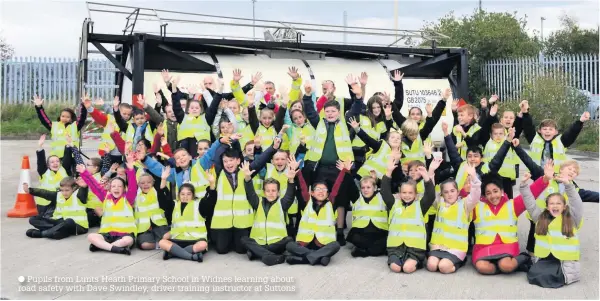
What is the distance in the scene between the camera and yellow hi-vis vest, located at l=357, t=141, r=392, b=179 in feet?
22.5

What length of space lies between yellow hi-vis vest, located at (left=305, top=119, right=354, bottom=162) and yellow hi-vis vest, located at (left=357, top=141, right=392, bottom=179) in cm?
27

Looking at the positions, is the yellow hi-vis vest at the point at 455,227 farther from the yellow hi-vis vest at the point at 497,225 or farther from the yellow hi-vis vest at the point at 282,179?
the yellow hi-vis vest at the point at 282,179

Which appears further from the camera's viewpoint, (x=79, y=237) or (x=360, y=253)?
(x=79, y=237)

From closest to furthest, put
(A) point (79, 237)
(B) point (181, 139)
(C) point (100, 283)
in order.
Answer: (C) point (100, 283), (A) point (79, 237), (B) point (181, 139)

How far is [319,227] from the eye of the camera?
19.7 feet

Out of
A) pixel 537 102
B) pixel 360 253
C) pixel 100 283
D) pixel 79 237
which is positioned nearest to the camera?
pixel 100 283

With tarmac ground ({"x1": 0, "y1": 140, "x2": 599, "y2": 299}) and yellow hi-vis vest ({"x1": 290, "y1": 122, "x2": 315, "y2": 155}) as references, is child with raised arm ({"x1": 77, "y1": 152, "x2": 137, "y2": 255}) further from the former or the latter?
yellow hi-vis vest ({"x1": 290, "y1": 122, "x2": 315, "y2": 155})

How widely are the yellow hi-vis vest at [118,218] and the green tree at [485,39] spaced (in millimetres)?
14151

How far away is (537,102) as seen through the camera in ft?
54.9

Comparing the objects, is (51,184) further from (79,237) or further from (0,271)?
(0,271)

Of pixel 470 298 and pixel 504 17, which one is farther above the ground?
pixel 504 17

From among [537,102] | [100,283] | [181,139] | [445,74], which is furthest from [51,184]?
[537,102]

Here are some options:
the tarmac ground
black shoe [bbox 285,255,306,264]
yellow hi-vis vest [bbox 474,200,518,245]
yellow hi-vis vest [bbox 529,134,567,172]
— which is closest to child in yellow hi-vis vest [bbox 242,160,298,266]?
black shoe [bbox 285,255,306,264]

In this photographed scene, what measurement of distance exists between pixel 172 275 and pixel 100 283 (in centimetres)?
60
